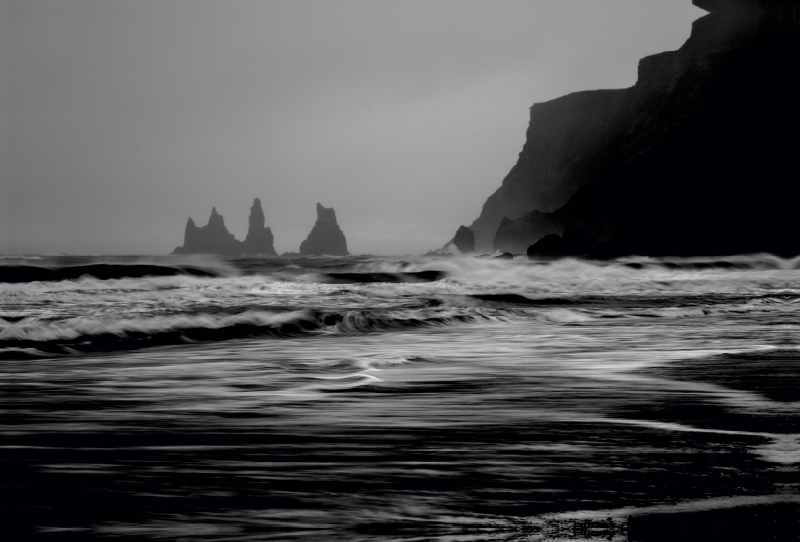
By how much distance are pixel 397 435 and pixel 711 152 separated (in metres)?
51.4

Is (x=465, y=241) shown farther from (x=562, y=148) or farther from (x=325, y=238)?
(x=325, y=238)

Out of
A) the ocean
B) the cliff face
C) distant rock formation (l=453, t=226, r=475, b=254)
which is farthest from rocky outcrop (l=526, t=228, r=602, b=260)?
the ocean

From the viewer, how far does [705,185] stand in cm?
4978

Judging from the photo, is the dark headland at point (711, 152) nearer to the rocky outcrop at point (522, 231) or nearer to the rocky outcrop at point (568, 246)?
the rocky outcrop at point (568, 246)

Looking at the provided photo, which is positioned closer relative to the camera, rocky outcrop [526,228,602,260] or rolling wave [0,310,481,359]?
rolling wave [0,310,481,359]

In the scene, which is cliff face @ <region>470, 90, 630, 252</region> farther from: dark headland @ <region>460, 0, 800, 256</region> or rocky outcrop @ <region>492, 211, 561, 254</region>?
dark headland @ <region>460, 0, 800, 256</region>

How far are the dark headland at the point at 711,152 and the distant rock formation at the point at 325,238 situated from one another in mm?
69198

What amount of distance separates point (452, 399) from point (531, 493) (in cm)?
202

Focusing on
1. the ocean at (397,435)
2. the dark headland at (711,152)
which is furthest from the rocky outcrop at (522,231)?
the ocean at (397,435)

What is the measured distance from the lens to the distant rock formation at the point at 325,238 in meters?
128

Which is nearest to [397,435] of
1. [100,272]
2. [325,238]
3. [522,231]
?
[100,272]

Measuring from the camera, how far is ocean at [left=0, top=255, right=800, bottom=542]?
2.02m

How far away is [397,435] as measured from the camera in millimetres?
3264

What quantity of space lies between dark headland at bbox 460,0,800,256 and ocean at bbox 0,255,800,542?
4240cm
